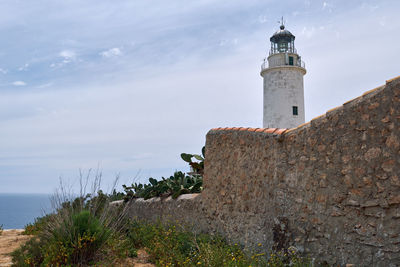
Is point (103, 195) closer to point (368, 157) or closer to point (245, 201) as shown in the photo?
point (245, 201)

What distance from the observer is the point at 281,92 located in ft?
76.9

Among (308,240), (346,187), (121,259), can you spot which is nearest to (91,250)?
(121,259)

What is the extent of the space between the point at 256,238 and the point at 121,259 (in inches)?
106

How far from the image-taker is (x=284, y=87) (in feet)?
77.5

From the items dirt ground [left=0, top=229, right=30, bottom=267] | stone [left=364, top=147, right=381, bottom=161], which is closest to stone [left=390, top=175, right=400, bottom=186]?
stone [left=364, top=147, right=381, bottom=161]

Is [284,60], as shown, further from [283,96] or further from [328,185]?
[328,185]

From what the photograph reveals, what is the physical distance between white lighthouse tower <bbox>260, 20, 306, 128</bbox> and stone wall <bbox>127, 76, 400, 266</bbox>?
16.7 m

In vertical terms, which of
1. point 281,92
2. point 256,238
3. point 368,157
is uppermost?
point 281,92

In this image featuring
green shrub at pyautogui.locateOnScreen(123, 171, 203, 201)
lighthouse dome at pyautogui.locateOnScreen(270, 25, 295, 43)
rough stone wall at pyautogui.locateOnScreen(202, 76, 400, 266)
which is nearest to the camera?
rough stone wall at pyautogui.locateOnScreen(202, 76, 400, 266)

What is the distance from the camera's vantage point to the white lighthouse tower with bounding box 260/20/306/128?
917 inches

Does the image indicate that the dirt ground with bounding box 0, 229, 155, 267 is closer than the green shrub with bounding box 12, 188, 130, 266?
No

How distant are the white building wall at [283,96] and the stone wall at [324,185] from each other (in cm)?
1664

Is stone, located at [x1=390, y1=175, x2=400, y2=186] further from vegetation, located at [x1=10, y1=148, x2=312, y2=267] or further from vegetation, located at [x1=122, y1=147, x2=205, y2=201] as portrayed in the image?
vegetation, located at [x1=122, y1=147, x2=205, y2=201]

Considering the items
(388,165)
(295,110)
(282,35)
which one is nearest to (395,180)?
(388,165)
